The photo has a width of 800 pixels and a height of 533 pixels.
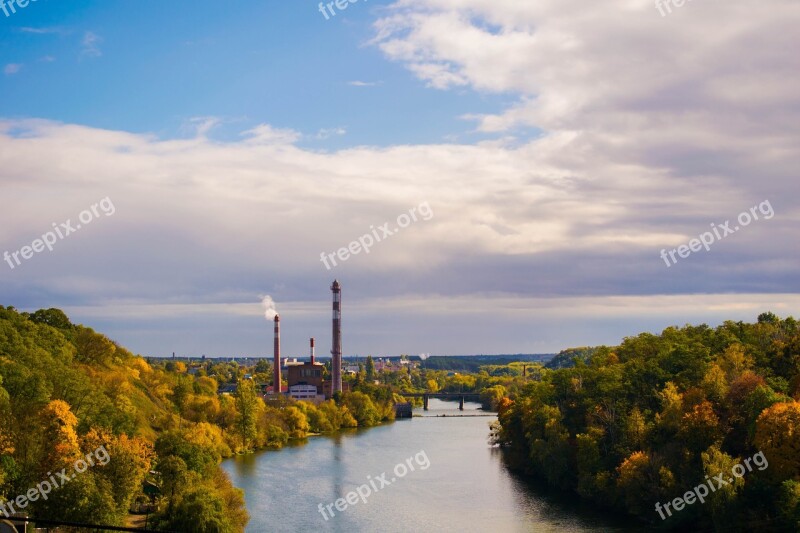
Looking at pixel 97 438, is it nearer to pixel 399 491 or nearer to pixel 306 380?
pixel 399 491

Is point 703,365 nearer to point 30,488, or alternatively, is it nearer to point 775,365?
point 775,365

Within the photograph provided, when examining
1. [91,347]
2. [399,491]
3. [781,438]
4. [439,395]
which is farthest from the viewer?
[439,395]

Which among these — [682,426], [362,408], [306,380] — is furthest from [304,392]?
[682,426]

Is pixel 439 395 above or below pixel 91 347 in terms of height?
below

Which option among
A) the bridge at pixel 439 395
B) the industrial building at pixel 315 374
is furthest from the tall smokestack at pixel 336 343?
the bridge at pixel 439 395

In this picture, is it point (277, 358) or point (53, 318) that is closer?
point (53, 318)

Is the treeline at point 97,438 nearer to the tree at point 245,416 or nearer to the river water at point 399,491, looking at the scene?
the tree at point 245,416

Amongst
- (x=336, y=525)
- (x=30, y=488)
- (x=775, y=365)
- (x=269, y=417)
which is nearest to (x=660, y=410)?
(x=775, y=365)
